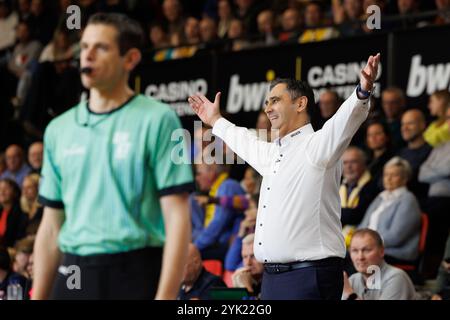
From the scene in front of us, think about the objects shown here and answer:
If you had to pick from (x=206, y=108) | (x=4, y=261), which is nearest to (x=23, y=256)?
(x=4, y=261)

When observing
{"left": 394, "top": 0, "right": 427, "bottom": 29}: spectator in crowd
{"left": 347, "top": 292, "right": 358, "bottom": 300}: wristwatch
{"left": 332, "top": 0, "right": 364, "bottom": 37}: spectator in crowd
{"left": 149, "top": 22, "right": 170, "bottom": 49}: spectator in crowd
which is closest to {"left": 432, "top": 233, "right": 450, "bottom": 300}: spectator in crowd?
{"left": 347, "top": 292, "right": 358, "bottom": 300}: wristwatch

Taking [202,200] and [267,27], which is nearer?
[202,200]

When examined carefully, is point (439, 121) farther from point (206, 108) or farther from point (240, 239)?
point (206, 108)

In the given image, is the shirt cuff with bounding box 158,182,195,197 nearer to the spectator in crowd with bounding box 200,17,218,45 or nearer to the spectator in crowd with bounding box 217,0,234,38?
the spectator in crowd with bounding box 200,17,218,45

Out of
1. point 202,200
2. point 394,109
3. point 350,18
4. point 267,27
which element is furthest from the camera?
point 267,27

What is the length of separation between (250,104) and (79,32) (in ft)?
14.4

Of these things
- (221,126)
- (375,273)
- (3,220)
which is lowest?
(3,220)

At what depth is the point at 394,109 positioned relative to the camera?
37.7 feet

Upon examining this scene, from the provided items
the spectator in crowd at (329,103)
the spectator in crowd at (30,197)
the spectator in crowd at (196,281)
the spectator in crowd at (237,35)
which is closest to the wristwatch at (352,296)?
the spectator in crowd at (196,281)

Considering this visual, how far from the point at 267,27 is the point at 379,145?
3180 mm

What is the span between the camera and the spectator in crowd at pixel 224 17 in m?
14.7
